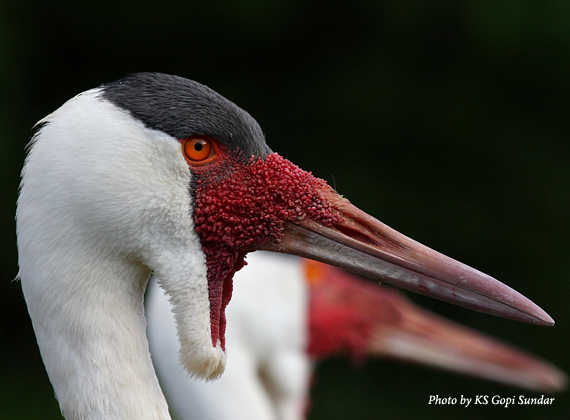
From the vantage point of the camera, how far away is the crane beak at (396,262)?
1.72 m

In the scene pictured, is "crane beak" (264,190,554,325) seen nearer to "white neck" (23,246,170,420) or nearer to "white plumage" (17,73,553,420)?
"white plumage" (17,73,553,420)

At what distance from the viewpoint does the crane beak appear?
1.72 m

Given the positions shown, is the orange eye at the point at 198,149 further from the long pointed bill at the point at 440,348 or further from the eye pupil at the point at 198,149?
the long pointed bill at the point at 440,348

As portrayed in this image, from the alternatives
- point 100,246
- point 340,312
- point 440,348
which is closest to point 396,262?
point 100,246

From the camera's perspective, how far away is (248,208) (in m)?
1.76

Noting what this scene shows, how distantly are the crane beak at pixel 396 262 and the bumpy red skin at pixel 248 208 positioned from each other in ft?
0.09

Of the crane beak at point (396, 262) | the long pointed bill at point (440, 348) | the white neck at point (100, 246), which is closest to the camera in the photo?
the white neck at point (100, 246)

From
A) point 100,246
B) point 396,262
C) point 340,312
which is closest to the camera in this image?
point 100,246

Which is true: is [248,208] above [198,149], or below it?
below

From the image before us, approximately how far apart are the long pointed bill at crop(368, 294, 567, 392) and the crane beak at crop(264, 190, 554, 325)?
282cm

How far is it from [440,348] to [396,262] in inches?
116

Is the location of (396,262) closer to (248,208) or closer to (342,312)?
(248,208)

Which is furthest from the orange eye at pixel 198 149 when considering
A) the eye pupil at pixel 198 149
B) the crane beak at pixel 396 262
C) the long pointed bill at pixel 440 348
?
the long pointed bill at pixel 440 348

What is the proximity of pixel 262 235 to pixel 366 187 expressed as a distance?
4.14 m
